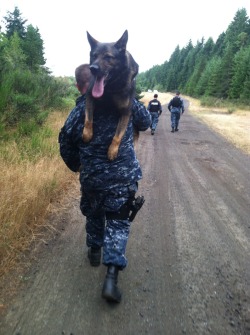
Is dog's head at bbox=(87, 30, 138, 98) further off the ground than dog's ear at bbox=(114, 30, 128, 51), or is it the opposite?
dog's ear at bbox=(114, 30, 128, 51)

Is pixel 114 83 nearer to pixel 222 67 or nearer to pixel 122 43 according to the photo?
pixel 122 43

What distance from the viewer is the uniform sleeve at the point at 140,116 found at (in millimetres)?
2854

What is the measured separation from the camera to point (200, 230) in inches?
170

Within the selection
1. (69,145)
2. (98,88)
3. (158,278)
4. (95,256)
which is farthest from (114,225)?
(98,88)

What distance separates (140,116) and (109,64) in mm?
597

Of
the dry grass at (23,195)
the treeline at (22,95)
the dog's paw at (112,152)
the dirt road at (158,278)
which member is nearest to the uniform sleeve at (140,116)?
the dog's paw at (112,152)

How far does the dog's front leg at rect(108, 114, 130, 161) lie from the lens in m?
2.62

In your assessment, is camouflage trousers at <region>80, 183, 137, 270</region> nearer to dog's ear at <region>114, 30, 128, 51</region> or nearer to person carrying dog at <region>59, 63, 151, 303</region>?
person carrying dog at <region>59, 63, 151, 303</region>

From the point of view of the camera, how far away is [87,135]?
2635 mm

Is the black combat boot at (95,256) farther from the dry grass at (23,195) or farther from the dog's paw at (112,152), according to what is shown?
the dog's paw at (112,152)

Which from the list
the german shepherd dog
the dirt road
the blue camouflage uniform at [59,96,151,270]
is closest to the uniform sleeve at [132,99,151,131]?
the blue camouflage uniform at [59,96,151,270]

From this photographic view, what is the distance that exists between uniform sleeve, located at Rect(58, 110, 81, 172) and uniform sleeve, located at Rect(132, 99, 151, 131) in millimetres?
622

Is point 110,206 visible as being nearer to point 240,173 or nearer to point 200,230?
point 200,230

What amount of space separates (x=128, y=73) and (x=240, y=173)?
624 cm
